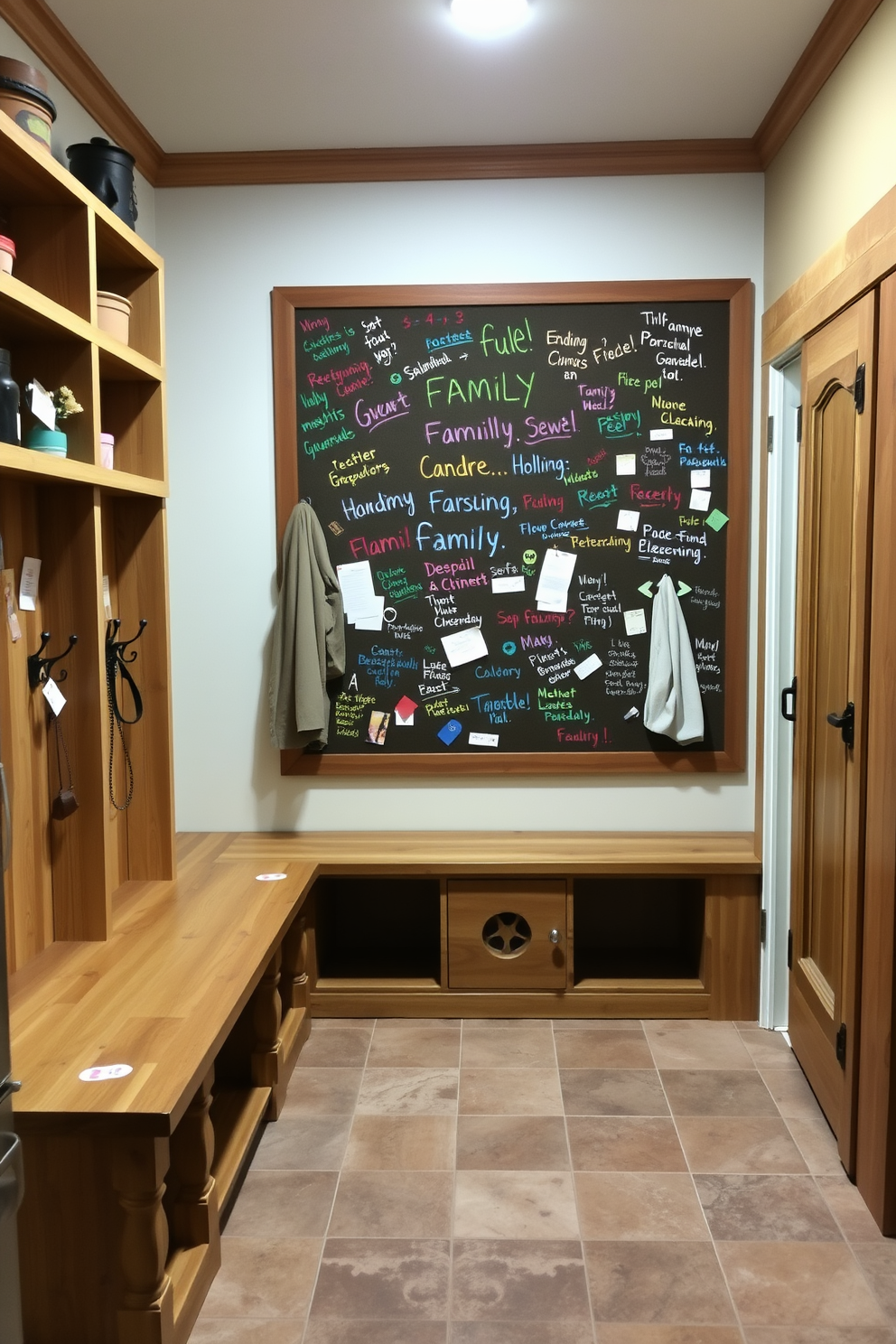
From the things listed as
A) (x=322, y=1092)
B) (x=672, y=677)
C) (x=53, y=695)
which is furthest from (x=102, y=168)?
(x=322, y=1092)

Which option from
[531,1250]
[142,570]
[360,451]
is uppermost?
[360,451]

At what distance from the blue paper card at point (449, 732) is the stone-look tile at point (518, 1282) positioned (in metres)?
1.73

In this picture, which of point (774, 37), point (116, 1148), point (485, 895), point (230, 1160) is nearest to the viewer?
point (116, 1148)

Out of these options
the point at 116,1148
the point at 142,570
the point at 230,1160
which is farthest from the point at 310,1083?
the point at 142,570

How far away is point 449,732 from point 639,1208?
1703 mm

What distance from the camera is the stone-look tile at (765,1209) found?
230 centimetres

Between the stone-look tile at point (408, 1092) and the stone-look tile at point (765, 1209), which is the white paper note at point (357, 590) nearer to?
the stone-look tile at point (408, 1092)

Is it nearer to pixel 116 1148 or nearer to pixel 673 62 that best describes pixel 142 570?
pixel 116 1148

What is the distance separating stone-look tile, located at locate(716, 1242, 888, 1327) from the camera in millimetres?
2041

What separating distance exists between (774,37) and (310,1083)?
10.4 ft

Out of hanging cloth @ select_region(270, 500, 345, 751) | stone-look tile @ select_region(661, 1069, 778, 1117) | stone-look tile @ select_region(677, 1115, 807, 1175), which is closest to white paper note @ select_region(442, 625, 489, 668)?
hanging cloth @ select_region(270, 500, 345, 751)

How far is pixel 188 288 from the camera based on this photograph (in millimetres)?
3629

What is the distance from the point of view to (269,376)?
3.64 m

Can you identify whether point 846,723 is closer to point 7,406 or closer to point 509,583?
point 509,583
